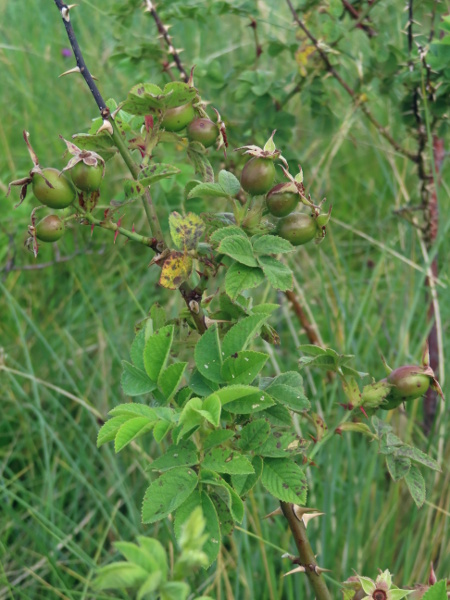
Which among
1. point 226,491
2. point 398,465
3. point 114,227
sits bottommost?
point 398,465

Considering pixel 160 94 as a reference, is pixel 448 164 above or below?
below

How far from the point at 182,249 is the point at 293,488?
0.29 metres

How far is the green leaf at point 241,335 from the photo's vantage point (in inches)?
29.4

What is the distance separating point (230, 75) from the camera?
6.38 feet

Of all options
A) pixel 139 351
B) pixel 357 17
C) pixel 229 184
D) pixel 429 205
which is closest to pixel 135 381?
pixel 139 351

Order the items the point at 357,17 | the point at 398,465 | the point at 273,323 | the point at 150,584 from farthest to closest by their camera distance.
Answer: the point at 273,323 → the point at 357,17 → the point at 398,465 → the point at 150,584

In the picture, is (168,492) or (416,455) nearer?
(168,492)

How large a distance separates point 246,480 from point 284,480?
0.14 feet

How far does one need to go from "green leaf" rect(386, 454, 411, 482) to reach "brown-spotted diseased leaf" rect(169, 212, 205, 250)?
34cm

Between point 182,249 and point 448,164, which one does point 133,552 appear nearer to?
point 182,249

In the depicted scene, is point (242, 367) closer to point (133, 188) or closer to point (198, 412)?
point (198, 412)

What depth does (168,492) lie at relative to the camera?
0.70 m

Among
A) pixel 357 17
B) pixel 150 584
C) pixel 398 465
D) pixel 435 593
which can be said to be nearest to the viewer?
pixel 150 584

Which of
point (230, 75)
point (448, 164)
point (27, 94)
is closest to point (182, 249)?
point (230, 75)
